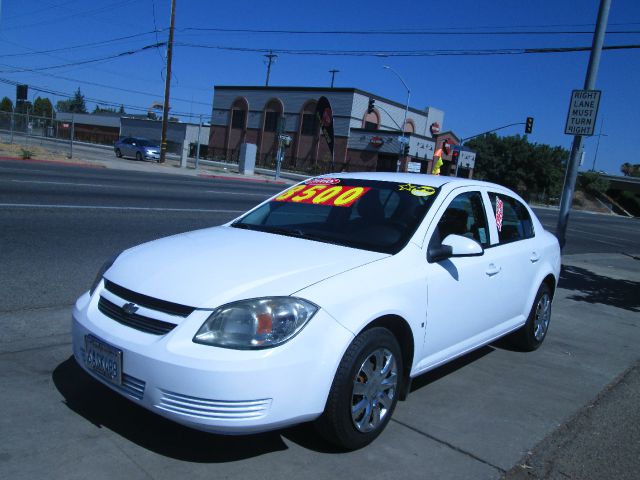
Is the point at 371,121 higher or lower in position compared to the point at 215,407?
higher

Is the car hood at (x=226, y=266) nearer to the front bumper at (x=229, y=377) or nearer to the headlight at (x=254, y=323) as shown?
the headlight at (x=254, y=323)

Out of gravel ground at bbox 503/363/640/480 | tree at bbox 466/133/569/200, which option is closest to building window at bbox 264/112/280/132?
tree at bbox 466/133/569/200

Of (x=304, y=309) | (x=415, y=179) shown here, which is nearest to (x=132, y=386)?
(x=304, y=309)

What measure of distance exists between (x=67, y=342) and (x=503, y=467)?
10.9ft

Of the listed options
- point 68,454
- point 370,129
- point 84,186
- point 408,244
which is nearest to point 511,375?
point 408,244

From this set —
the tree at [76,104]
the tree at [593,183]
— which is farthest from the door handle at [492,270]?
the tree at [76,104]

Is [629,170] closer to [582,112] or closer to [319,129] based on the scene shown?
[319,129]

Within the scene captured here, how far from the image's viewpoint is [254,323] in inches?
111

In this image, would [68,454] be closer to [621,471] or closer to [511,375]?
[621,471]

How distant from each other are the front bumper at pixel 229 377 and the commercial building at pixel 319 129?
4637 centimetres

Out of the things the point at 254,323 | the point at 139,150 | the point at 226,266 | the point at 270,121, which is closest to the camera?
the point at 254,323

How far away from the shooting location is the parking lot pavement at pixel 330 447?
2.94m

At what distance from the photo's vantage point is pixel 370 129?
54.9 m

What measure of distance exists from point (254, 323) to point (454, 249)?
157 cm
